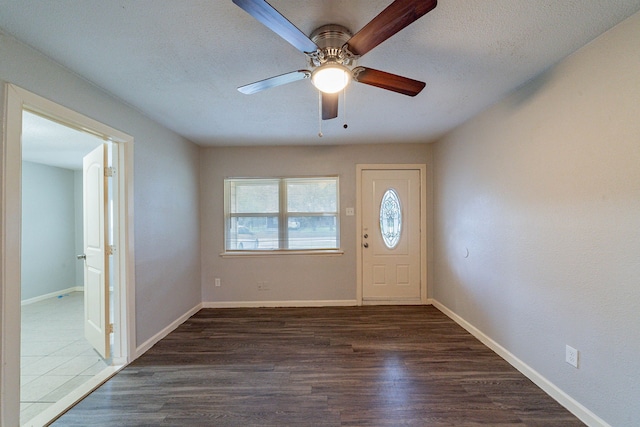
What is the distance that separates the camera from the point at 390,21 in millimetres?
1100

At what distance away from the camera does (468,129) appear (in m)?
2.89

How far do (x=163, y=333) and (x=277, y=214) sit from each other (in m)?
1.94

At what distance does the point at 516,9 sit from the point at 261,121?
2185 millimetres

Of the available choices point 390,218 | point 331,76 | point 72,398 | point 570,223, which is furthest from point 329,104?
point 72,398

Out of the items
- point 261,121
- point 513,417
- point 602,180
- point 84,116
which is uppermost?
point 261,121

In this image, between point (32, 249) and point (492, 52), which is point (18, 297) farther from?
point (32, 249)

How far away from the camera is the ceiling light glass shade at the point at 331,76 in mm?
1394

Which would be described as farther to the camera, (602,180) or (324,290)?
(324,290)

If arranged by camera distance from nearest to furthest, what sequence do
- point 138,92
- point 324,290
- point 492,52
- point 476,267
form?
point 492,52 → point 138,92 → point 476,267 → point 324,290

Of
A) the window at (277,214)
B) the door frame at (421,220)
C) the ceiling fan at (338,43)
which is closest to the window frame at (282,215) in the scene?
the window at (277,214)

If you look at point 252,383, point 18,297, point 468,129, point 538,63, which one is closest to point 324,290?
→ point 252,383

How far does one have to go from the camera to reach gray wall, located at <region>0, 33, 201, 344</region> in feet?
5.39

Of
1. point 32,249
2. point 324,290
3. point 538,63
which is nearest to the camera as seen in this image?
point 538,63

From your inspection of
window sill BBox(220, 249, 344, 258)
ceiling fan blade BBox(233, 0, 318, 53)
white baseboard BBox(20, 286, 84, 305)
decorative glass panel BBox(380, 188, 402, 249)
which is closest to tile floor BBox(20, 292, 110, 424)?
white baseboard BBox(20, 286, 84, 305)
